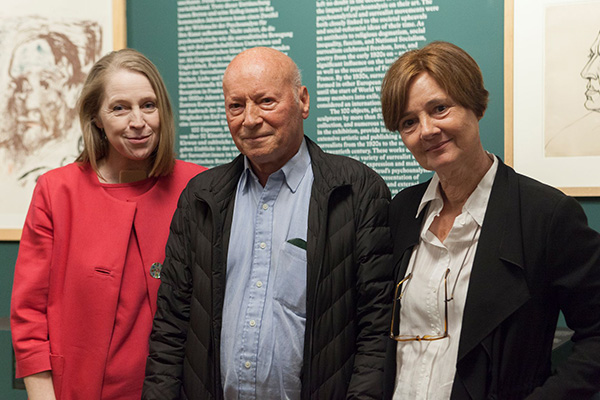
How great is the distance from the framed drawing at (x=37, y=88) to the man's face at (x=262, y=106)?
130 cm

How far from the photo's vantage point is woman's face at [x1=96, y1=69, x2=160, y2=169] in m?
1.94

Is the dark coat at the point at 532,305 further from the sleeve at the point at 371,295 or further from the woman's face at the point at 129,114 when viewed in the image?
the woman's face at the point at 129,114

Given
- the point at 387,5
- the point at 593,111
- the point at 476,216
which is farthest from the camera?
the point at 387,5

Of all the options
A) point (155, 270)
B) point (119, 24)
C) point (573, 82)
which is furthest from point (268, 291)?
point (119, 24)

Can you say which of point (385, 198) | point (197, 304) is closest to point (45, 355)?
point (197, 304)

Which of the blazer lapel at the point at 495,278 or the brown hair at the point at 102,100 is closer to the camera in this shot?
the blazer lapel at the point at 495,278

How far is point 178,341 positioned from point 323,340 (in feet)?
1.50

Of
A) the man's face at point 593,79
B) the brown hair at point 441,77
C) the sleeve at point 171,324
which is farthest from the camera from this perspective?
the man's face at point 593,79

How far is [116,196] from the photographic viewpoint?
2006 millimetres

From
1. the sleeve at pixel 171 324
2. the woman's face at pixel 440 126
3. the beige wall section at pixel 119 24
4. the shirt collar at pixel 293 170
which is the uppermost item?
the beige wall section at pixel 119 24

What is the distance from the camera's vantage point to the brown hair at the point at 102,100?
1.97m

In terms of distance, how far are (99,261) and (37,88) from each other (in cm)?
128

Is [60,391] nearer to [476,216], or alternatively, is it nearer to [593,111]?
[476,216]

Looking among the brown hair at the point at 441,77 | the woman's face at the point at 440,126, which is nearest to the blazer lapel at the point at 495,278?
the woman's face at the point at 440,126
